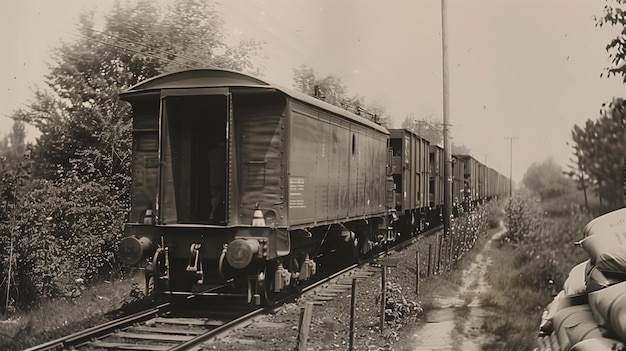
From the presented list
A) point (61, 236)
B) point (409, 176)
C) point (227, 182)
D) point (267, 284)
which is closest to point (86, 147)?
point (61, 236)

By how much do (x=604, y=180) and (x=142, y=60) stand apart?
10.7 metres

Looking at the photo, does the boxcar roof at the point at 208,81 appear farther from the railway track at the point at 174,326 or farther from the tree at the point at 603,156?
the tree at the point at 603,156

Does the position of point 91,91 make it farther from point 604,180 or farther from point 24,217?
point 604,180

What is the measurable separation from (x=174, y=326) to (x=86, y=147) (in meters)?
6.15

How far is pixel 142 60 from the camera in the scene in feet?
43.6

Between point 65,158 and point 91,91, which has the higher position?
point 91,91

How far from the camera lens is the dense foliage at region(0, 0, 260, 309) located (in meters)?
10.1

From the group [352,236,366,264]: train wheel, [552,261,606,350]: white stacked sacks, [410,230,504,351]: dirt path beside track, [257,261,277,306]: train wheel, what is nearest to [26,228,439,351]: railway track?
[257,261,277,306]: train wheel

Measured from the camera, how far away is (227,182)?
841 cm

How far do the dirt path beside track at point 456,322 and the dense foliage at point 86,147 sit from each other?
632 centimetres

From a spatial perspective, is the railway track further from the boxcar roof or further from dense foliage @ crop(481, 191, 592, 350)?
the boxcar roof

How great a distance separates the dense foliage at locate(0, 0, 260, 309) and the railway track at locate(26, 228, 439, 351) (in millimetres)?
2955

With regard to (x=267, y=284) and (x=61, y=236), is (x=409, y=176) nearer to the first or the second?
(x=267, y=284)

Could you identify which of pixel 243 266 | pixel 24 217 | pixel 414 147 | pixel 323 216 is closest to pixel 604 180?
pixel 243 266
